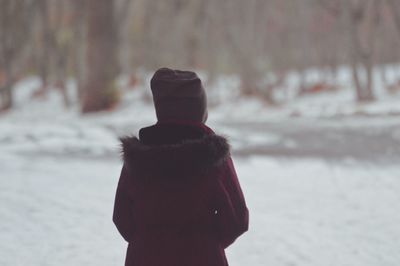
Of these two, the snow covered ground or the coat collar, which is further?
the snow covered ground

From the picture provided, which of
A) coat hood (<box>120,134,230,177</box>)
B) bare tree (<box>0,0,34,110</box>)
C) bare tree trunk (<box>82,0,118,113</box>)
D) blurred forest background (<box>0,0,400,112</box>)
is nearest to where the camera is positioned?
coat hood (<box>120,134,230,177</box>)

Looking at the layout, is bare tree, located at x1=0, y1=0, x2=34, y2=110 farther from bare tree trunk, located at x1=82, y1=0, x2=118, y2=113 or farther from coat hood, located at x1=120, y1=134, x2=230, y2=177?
coat hood, located at x1=120, y1=134, x2=230, y2=177

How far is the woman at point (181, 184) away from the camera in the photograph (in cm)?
189

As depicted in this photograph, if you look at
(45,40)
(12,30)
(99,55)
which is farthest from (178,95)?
(45,40)

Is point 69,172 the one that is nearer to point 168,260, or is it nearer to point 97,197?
point 97,197

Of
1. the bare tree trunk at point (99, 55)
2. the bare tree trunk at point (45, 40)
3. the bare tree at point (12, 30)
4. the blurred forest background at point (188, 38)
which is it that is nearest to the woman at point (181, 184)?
the blurred forest background at point (188, 38)

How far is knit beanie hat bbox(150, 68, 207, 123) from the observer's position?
190cm

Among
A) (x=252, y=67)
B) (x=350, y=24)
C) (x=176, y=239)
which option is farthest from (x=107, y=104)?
(x=176, y=239)

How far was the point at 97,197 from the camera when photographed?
16.4 feet

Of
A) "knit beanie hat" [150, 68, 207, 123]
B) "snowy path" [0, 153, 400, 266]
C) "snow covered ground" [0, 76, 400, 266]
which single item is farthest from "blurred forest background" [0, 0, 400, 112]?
"knit beanie hat" [150, 68, 207, 123]

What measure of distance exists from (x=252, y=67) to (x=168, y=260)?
12.4 m

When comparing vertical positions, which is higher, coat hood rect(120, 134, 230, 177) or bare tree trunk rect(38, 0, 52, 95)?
bare tree trunk rect(38, 0, 52, 95)

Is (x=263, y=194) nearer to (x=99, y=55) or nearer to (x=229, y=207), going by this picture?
(x=229, y=207)

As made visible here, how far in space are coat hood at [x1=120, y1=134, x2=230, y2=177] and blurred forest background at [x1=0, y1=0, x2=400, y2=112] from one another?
1079 cm
